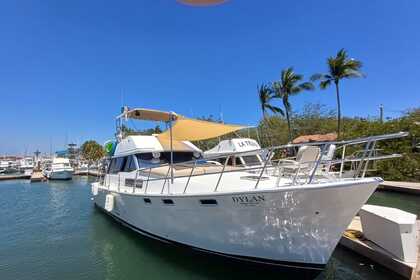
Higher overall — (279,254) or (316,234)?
(316,234)

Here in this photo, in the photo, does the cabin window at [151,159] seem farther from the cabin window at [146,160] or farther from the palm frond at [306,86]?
the palm frond at [306,86]

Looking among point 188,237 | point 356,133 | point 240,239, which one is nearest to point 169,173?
point 188,237

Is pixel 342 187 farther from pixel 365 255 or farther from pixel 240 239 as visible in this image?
pixel 365 255

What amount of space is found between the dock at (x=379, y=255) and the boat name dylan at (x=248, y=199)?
9.97 ft

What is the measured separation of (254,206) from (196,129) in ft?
11.4

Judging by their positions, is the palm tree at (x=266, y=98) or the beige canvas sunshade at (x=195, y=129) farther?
the palm tree at (x=266, y=98)

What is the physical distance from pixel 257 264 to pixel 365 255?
2.72 meters

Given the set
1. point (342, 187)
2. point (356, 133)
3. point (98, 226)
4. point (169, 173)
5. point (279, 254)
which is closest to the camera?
point (342, 187)

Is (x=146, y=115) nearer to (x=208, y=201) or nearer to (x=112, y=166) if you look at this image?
(x=112, y=166)

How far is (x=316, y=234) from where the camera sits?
507cm

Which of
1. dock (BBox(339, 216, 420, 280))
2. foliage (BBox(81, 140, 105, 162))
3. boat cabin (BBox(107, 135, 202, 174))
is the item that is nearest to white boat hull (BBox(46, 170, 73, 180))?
foliage (BBox(81, 140, 105, 162))

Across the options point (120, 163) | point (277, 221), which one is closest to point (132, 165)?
point (120, 163)

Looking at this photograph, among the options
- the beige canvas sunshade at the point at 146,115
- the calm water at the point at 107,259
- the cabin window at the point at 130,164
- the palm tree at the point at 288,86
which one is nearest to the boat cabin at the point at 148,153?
the cabin window at the point at 130,164

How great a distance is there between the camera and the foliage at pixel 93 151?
5262 cm
